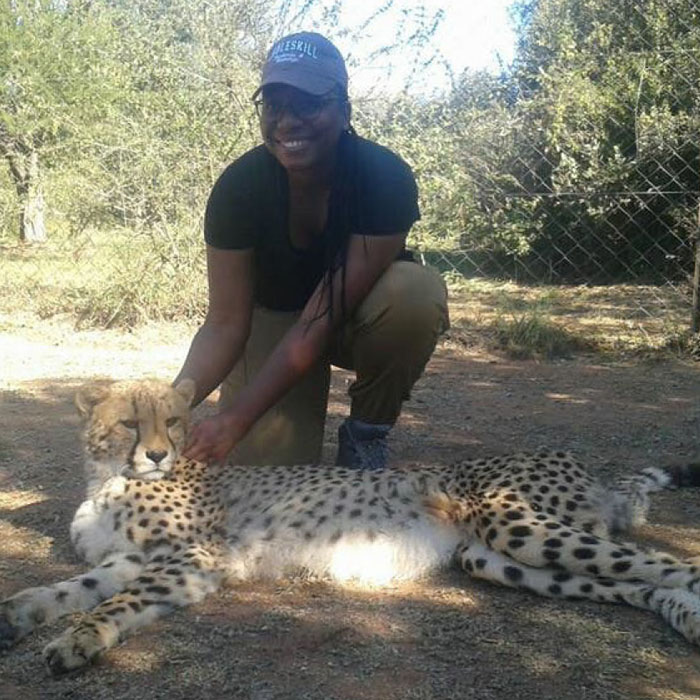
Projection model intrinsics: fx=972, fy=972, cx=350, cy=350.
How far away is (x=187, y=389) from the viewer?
2434 mm

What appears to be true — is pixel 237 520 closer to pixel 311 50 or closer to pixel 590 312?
pixel 311 50

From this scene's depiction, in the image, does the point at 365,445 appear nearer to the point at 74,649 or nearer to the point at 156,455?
the point at 156,455

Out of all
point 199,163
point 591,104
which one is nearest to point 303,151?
point 199,163

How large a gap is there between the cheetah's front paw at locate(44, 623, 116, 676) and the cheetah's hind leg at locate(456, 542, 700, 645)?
845 mm

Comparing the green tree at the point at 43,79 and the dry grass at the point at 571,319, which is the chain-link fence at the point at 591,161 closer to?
the dry grass at the point at 571,319

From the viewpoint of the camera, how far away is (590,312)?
19.8 feet

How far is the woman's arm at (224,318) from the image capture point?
8.64 feet

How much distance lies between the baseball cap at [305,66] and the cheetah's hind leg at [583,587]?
1179mm

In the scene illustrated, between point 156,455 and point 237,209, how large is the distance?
0.76 metres

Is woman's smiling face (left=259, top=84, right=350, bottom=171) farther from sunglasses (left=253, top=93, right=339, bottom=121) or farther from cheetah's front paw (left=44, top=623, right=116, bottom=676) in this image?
cheetah's front paw (left=44, top=623, right=116, bottom=676)

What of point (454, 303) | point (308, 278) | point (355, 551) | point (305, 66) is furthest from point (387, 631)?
point (454, 303)

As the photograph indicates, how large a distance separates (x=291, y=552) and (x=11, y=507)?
963mm

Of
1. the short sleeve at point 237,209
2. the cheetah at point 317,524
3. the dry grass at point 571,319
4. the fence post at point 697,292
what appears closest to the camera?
the cheetah at point 317,524

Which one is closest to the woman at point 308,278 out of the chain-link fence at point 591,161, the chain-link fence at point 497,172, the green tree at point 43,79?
the chain-link fence at point 497,172
